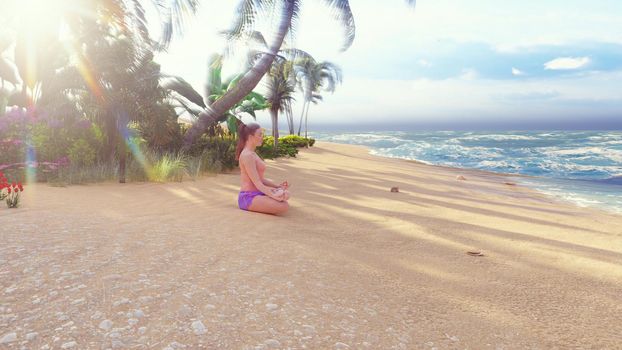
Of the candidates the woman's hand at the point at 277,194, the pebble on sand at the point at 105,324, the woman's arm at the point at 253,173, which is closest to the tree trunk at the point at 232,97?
the woman's arm at the point at 253,173

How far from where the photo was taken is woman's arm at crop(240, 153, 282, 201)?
5.42 m

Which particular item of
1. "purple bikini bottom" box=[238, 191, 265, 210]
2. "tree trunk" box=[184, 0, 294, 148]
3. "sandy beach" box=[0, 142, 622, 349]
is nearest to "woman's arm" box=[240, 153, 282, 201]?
"purple bikini bottom" box=[238, 191, 265, 210]

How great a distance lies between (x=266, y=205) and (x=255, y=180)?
0.37 metres

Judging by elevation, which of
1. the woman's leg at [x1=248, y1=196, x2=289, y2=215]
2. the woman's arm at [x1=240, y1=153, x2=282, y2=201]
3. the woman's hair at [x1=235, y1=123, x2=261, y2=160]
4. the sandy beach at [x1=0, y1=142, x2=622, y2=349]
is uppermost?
the woman's hair at [x1=235, y1=123, x2=261, y2=160]

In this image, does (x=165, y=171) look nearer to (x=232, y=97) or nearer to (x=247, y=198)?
(x=247, y=198)

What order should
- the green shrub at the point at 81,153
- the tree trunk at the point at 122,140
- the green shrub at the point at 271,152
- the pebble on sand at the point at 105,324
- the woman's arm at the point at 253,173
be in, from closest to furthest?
the pebble on sand at the point at 105,324 → the woman's arm at the point at 253,173 → the tree trunk at the point at 122,140 → the green shrub at the point at 81,153 → the green shrub at the point at 271,152

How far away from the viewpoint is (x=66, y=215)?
15.1 ft

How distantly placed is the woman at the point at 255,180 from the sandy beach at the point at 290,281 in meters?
0.21

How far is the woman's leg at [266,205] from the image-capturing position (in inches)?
218

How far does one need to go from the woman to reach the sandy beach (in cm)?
21

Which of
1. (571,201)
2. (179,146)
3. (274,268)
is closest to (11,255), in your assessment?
(274,268)

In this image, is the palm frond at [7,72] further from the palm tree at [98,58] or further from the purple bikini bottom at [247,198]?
the purple bikini bottom at [247,198]

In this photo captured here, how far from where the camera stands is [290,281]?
9.80 ft

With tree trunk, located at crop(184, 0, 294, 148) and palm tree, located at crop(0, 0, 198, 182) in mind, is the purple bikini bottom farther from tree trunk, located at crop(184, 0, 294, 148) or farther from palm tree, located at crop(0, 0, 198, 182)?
tree trunk, located at crop(184, 0, 294, 148)
